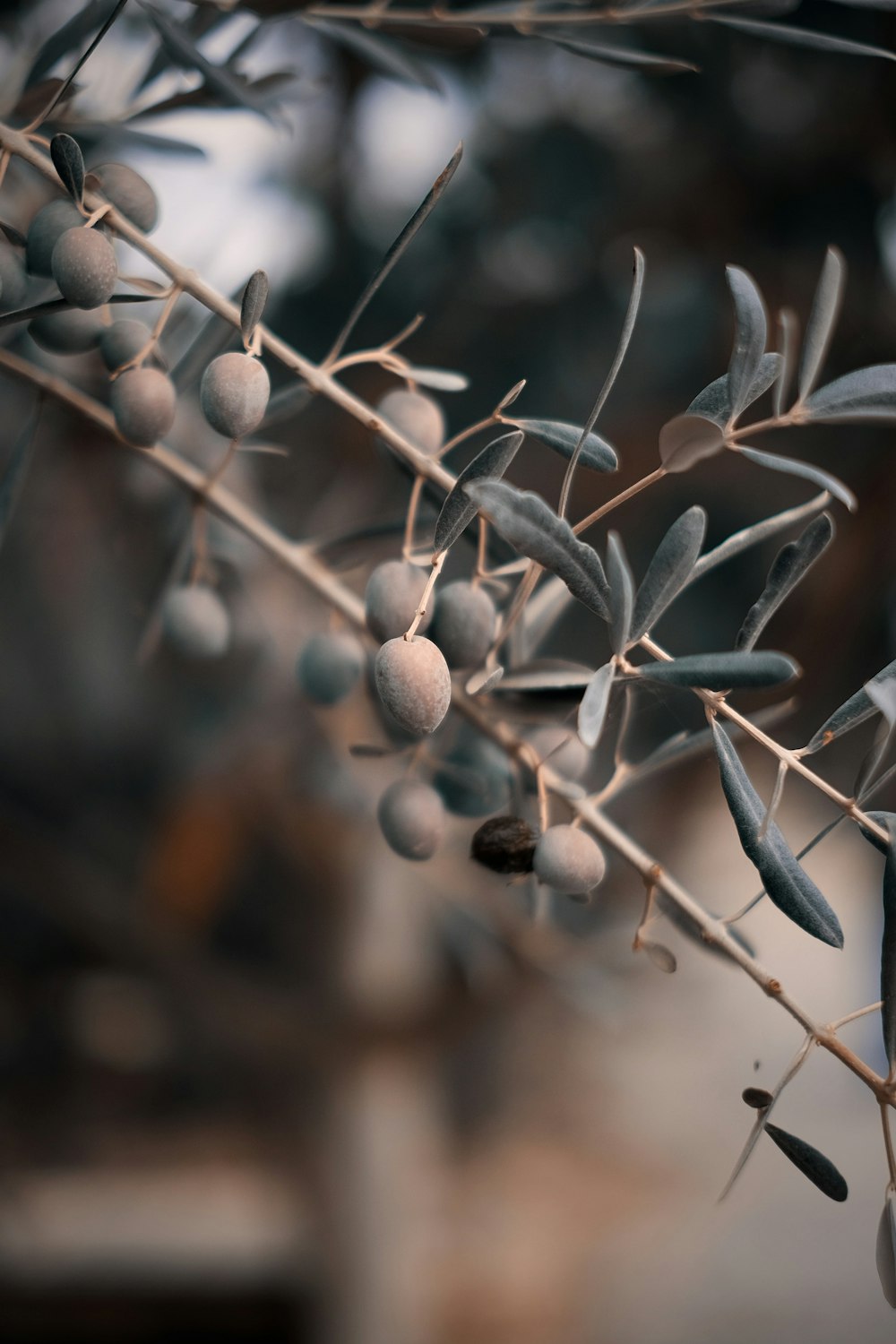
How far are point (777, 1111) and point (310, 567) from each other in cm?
130

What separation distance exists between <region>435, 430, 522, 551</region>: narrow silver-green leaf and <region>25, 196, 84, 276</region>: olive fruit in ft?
0.40

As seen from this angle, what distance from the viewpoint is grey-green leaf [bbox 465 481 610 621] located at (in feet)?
0.57

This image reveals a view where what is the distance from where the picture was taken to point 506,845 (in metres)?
0.26

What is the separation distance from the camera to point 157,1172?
4.70 feet

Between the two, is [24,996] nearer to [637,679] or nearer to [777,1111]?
[777,1111]

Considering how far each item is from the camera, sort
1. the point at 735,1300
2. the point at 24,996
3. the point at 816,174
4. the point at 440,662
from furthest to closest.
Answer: the point at 735,1300
the point at 24,996
the point at 816,174
the point at 440,662

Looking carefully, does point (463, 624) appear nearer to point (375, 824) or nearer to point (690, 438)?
point (690, 438)

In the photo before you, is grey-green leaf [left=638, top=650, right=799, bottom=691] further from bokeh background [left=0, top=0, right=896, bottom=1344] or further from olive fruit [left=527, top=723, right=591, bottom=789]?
bokeh background [left=0, top=0, right=896, bottom=1344]

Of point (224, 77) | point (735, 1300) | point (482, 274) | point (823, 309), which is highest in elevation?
point (482, 274)

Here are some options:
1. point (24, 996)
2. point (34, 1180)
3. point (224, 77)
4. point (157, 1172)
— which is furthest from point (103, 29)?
point (157, 1172)

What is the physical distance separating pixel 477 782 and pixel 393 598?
0.10m

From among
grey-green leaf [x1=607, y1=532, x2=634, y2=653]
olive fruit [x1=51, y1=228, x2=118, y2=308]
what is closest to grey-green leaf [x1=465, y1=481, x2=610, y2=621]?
grey-green leaf [x1=607, y1=532, x2=634, y2=653]

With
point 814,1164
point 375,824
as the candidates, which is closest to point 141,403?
point 814,1164

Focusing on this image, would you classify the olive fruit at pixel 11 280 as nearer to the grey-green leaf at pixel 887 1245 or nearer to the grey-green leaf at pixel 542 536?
the grey-green leaf at pixel 542 536
